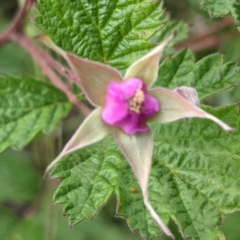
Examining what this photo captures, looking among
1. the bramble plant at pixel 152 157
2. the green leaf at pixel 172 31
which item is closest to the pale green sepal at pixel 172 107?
the bramble plant at pixel 152 157

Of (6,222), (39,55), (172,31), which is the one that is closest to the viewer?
(39,55)

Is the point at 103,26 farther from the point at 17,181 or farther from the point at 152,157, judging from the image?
the point at 17,181

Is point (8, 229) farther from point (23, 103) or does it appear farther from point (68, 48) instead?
point (68, 48)

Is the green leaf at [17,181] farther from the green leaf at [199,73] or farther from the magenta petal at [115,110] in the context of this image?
the magenta petal at [115,110]

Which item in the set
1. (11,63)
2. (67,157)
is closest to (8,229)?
(11,63)

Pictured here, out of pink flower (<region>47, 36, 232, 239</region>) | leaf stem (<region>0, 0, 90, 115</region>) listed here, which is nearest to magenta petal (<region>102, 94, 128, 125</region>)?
pink flower (<region>47, 36, 232, 239</region>)

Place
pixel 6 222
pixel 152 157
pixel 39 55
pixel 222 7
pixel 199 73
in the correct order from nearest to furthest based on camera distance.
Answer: pixel 152 157 < pixel 222 7 < pixel 199 73 < pixel 39 55 < pixel 6 222

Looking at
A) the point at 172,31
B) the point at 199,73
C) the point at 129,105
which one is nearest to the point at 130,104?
the point at 129,105
